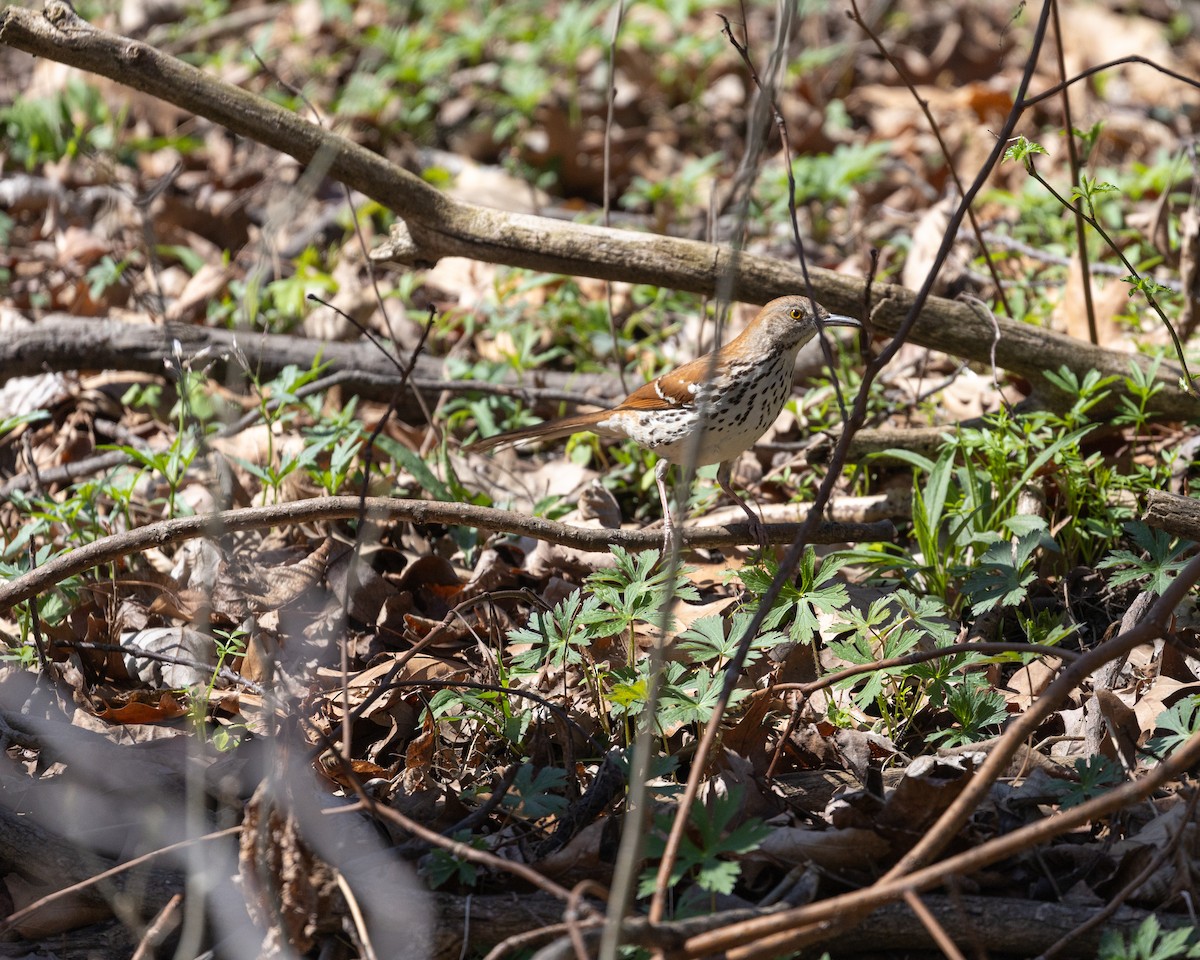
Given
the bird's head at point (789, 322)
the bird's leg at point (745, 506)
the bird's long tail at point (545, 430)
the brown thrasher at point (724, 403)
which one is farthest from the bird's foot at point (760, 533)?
the bird's long tail at point (545, 430)

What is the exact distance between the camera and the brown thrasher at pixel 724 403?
375 cm

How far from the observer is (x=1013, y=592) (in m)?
3.12

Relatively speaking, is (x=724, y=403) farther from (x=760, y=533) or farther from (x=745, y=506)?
(x=760, y=533)

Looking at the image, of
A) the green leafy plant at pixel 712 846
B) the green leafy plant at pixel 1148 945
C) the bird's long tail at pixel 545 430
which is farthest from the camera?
the bird's long tail at pixel 545 430

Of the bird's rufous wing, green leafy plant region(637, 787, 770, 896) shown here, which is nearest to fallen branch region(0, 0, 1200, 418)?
the bird's rufous wing

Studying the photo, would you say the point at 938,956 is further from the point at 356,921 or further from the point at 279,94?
the point at 279,94

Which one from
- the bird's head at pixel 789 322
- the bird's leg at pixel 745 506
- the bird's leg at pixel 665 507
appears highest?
the bird's head at pixel 789 322

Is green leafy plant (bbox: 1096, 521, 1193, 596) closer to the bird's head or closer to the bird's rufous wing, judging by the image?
the bird's head

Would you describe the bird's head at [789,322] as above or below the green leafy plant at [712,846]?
above

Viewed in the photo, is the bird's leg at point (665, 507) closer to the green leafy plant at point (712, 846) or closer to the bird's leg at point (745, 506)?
the bird's leg at point (745, 506)

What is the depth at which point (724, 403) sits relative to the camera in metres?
3.75

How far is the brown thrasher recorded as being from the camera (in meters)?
3.75

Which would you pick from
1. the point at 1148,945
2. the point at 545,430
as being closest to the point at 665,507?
the point at 545,430

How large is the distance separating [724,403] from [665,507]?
42cm
